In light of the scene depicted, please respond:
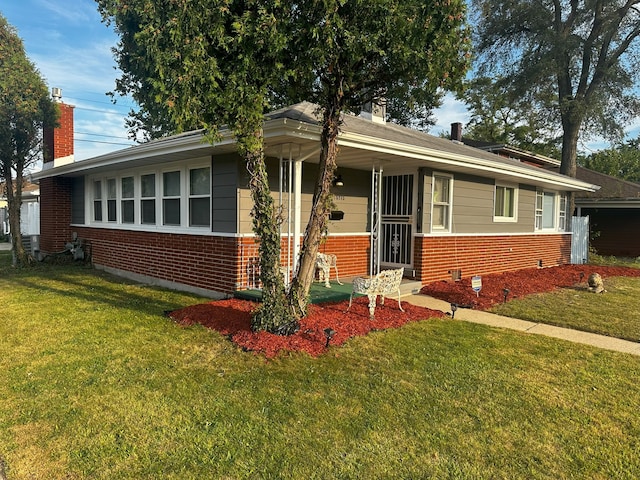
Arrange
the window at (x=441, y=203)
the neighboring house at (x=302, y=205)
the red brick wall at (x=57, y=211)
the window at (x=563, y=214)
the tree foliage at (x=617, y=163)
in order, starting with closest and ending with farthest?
the neighboring house at (x=302, y=205) < the window at (x=441, y=203) < the red brick wall at (x=57, y=211) < the window at (x=563, y=214) < the tree foliage at (x=617, y=163)

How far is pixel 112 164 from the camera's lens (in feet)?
31.7

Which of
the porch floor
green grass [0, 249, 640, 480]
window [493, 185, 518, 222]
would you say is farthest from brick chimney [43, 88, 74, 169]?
window [493, 185, 518, 222]

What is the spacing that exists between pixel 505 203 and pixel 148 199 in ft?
30.2

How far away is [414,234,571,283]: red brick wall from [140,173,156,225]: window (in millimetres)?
5903

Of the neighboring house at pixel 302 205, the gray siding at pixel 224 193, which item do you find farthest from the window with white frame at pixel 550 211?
the gray siding at pixel 224 193

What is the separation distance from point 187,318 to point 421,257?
16.2 ft

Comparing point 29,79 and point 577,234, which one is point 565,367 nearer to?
point 577,234

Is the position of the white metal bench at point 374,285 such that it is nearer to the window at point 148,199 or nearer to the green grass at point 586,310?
the green grass at point 586,310

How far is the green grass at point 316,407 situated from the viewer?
108 inches

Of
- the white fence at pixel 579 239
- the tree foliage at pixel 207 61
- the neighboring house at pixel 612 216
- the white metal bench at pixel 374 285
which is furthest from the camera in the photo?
the neighboring house at pixel 612 216

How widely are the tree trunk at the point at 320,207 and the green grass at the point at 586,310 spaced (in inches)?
148

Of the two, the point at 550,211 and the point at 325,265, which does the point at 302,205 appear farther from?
the point at 550,211

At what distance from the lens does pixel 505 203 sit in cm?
1155

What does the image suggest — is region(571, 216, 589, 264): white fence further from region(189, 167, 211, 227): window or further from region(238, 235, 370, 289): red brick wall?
region(189, 167, 211, 227): window
